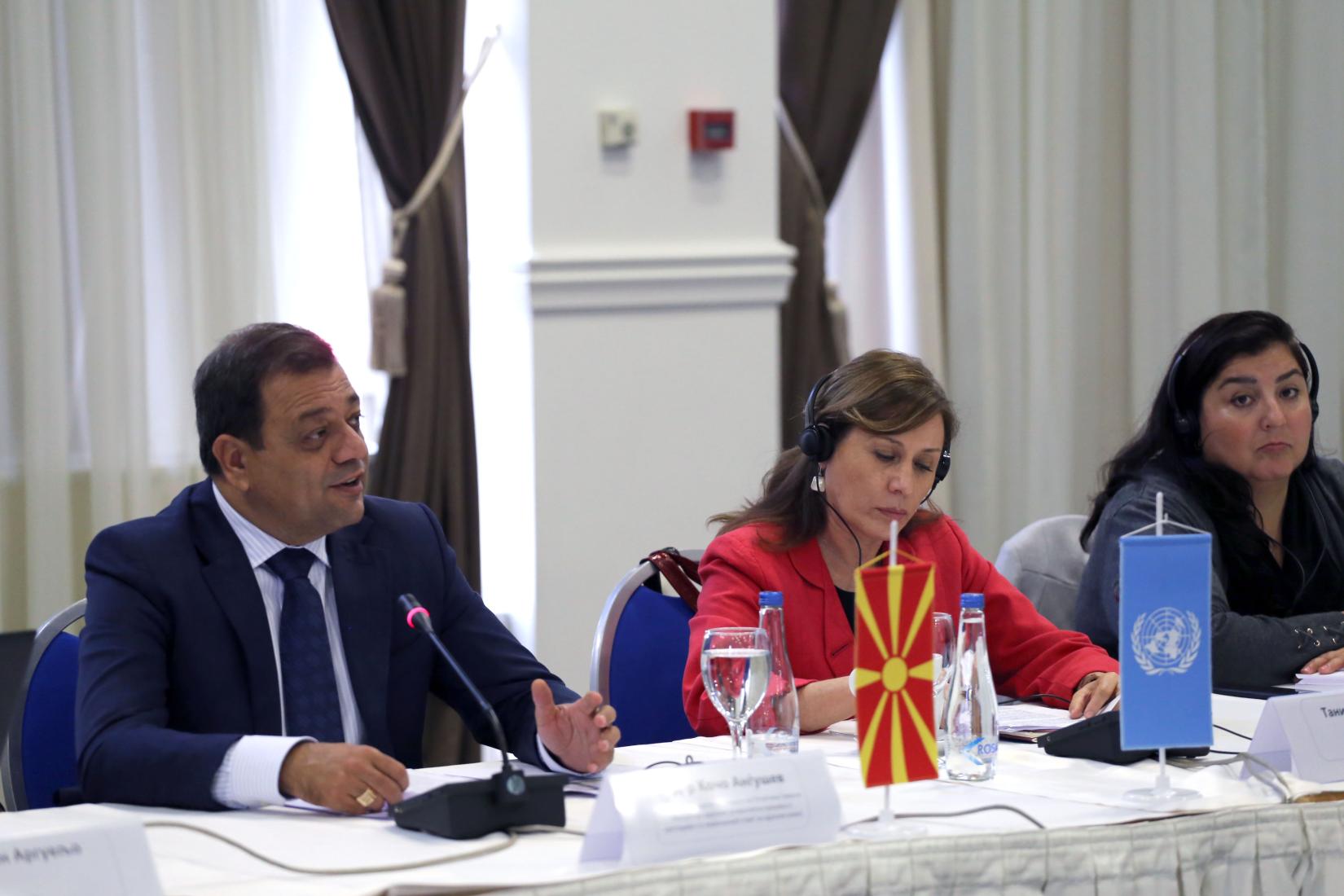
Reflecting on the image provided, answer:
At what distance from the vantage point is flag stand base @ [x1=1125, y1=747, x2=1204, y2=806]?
5.44 ft

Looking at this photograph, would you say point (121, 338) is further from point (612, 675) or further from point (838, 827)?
point (838, 827)

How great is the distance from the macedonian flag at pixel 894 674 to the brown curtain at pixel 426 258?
8.62 ft

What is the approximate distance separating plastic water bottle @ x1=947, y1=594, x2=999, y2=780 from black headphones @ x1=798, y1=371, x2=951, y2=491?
0.57 metres

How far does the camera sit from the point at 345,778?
1.67 meters

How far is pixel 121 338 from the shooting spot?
3758mm

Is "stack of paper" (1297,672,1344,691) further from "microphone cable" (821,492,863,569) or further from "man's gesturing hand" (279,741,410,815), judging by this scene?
"man's gesturing hand" (279,741,410,815)

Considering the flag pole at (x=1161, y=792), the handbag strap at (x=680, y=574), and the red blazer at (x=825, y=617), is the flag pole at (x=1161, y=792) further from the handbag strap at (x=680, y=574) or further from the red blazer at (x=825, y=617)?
the handbag strap at (x=680, y=574)

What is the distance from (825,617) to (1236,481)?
37.3 inches

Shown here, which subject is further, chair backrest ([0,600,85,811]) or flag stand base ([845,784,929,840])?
chair backrest ([0,600,85,811])

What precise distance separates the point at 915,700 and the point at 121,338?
9.22 feet

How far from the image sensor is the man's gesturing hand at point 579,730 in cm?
186

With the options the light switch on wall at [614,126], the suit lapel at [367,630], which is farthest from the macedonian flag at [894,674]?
the light switch on wall at [614,126]

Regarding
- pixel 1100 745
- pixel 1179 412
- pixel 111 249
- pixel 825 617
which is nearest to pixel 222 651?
pixel 825 617

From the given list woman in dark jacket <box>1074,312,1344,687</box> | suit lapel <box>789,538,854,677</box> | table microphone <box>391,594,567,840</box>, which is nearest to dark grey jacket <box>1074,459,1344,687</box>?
woman in dark jacket <box>1074,312,1344,687</box>
